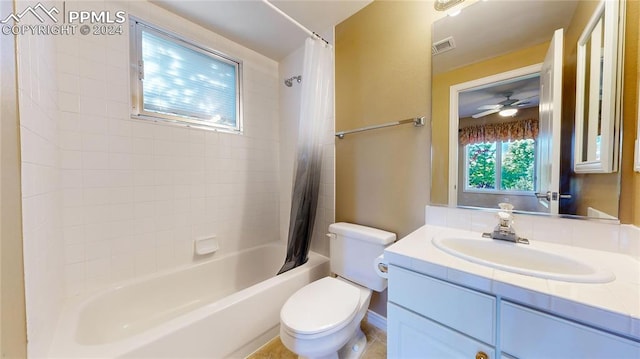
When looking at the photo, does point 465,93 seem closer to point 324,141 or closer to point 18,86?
point 324,141

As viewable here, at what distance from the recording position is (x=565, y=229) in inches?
34.8

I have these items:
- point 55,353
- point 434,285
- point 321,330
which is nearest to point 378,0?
point 434,285

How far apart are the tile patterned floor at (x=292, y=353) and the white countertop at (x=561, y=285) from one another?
857 millimetres

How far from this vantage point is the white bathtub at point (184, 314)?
37.8 inches

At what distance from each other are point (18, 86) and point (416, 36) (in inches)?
67.7

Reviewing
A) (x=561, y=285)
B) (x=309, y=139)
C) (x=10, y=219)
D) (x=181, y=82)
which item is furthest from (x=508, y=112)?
(x=181, y=82)

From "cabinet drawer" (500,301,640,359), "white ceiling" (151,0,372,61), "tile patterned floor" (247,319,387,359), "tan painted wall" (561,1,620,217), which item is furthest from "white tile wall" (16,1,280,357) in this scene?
"tan painted wall" (561,1,620,217)

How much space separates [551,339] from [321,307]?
853 millimetres

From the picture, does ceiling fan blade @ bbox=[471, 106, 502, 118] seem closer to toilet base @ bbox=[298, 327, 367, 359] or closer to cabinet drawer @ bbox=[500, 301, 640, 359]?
cabinet drawer @ bbox=[500, 301, 640, 359]

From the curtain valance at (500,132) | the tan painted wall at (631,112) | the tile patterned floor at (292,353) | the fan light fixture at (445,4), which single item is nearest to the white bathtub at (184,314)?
the tile patterned floor at (292,353)

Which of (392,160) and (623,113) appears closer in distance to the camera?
(623,113)

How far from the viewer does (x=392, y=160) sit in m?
1.41

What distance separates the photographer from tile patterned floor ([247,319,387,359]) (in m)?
1.29

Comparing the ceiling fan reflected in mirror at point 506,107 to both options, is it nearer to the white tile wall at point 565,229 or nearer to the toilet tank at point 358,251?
the white tile wall at point 565,229
